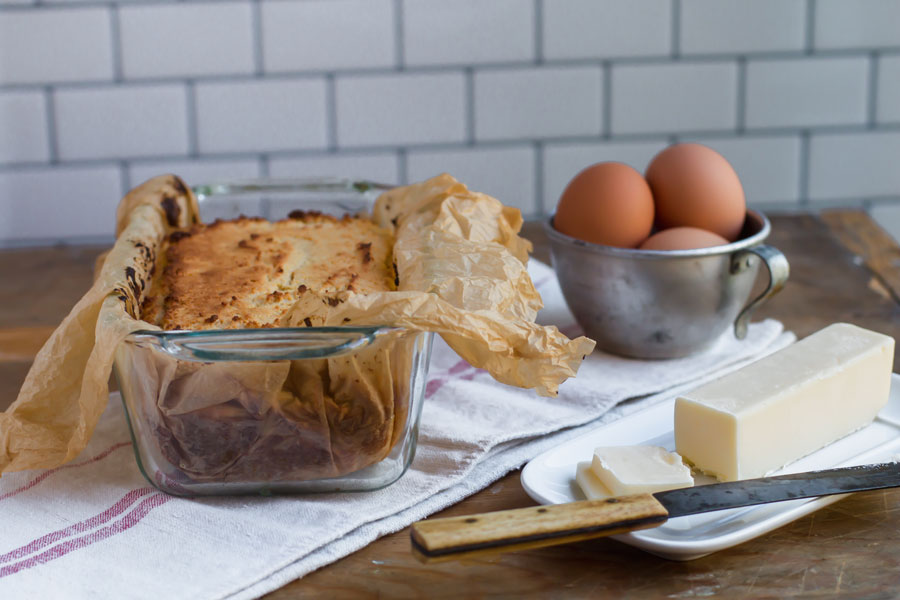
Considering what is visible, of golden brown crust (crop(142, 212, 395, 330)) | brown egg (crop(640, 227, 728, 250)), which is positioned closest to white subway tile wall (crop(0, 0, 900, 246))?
golden brown crust (crop(142, 212, 395, 330))

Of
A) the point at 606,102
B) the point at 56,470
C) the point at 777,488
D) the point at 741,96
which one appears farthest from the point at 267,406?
the point at 741,96

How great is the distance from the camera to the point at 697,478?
0.72m

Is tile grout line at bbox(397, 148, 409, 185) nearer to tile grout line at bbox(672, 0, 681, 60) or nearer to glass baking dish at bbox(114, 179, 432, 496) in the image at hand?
tile grout line at bbox(672, 0, 681, 60)

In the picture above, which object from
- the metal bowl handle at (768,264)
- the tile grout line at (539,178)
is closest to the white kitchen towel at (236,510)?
the metal bowl handle at (768,264)

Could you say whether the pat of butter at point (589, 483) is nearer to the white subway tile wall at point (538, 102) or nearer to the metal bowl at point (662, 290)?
the metal bowl at point (662, 290)

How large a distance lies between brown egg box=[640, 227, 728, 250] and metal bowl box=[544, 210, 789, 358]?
2 centimetres

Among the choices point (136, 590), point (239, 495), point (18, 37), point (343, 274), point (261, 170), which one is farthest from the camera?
point (261, 170)

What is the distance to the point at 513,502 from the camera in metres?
0.73

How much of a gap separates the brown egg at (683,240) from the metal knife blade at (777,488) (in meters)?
0.30

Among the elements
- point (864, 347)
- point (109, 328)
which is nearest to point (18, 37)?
point (109, 328)

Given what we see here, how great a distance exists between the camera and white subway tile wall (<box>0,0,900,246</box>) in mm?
1570

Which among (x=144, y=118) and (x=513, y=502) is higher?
(x=144, y=118)

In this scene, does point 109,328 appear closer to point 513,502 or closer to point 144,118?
point 513,502

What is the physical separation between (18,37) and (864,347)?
141cm
